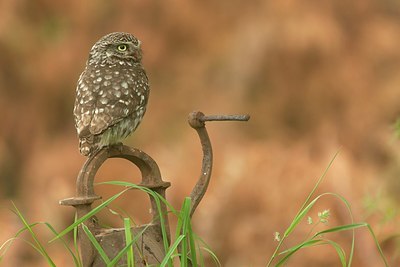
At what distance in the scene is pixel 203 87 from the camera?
578cm

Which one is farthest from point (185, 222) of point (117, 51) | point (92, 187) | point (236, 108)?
point (236, 108)

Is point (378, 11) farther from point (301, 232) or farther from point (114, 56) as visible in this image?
point (114, 56)

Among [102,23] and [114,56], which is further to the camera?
[102,23]

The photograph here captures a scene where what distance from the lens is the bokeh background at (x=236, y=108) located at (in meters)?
5.20

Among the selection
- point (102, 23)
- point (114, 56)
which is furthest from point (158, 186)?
point (102, 23)

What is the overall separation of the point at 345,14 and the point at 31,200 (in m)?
2.25

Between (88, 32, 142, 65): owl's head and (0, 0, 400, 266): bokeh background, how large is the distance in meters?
2.46

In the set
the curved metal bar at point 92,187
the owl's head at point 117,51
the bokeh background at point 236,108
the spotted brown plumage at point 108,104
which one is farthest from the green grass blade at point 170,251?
the bokeh background at point 236,108

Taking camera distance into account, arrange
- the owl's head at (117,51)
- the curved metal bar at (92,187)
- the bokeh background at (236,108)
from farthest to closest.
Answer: the bokeh background at (236,108), the owl's head at (117,51), the curved metal bar at (92,187)

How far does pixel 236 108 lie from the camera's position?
18.1 ft

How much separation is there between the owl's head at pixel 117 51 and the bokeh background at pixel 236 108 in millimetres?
2463

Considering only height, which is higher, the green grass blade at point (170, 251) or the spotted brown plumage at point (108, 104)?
the spotted brown plumage at point (108, 104)

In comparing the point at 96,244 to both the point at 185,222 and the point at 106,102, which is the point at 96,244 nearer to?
the point at 185,222

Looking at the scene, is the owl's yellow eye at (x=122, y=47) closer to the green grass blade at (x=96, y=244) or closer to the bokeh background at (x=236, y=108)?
the green grass blade at (x=96, y=244)
